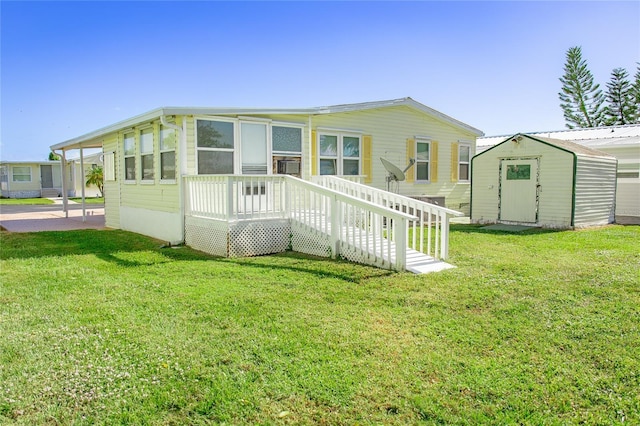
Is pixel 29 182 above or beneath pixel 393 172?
beneath

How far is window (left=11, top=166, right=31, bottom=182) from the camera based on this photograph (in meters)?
31.9

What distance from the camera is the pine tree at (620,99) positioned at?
29984 millimetres

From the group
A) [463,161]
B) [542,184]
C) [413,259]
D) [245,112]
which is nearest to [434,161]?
[463,161]

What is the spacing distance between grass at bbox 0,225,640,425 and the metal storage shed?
519cm

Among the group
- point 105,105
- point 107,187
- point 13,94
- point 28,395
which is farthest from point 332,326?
point 105,105

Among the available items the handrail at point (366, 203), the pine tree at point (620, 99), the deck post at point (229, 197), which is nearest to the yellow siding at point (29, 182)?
the deck post at point (229, 197)

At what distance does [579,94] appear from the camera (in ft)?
103

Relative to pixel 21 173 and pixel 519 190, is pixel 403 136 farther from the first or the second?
pixel 21 173

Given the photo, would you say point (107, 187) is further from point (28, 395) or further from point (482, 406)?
point (482, 406)

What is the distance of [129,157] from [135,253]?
440cm

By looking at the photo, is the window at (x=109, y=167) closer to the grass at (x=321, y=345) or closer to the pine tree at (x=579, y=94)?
the grass at (x=321, y=345)

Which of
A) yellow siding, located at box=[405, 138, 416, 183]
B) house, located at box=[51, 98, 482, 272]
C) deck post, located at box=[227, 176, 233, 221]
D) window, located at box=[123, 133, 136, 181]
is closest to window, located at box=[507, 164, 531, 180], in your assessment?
house, located at box=[51, 98, 482, 272]

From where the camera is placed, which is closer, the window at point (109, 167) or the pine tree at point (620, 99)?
the window at point (109, 167)

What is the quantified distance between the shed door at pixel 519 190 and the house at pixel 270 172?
7.40 ft
